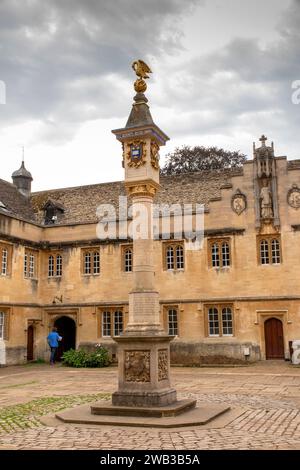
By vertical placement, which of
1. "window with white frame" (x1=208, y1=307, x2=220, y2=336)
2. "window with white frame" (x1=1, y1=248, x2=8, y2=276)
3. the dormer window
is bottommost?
"window with white frame" (x1=208, y1=307, x2=220, y2=336)

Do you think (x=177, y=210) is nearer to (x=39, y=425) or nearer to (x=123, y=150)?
(x=123, y=150)

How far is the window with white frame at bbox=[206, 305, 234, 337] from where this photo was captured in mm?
25906

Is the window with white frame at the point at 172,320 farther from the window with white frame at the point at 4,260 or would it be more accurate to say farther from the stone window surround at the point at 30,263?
the window with white frame at the point at 4,260

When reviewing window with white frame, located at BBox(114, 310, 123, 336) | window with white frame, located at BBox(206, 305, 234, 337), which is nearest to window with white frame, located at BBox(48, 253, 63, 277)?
window with white frame, located at BBox(114, 310, 123, 336)

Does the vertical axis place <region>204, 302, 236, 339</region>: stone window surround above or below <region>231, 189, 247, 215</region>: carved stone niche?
below

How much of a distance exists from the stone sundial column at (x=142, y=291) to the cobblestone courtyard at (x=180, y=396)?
61.4 inches

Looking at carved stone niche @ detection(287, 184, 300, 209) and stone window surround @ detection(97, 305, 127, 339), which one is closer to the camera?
carved stone niche @ detection(287, 184, 300, 209)

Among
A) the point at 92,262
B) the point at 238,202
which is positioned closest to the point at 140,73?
the point at 238,202

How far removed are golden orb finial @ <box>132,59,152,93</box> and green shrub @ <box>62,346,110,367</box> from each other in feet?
52.7

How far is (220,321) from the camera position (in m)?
26.0

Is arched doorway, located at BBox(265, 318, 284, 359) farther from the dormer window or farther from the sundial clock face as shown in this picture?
the sundial clock face

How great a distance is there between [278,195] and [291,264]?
Answer: 3637 millimetres

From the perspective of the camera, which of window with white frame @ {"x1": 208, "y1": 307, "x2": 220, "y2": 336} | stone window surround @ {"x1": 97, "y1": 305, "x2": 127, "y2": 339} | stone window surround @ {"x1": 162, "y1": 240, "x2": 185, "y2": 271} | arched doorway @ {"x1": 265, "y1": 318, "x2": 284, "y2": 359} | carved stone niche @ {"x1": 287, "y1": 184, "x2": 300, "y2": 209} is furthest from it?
stone window surround @ {"x1": 97, "y1": 305, "x2": 127, "y2": 339}
